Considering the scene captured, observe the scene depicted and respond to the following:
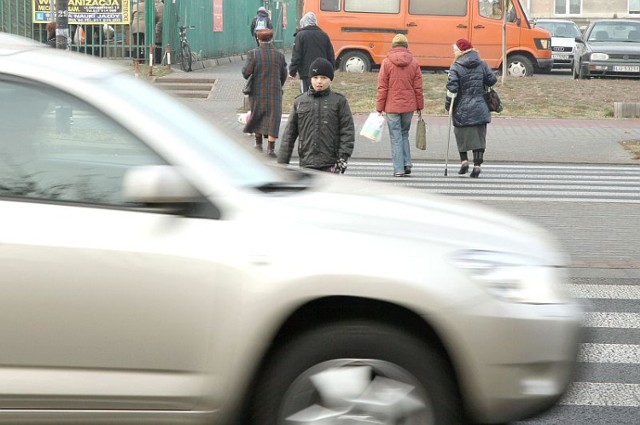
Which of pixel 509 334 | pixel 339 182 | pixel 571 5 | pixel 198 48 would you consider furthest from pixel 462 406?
pixel 571 5

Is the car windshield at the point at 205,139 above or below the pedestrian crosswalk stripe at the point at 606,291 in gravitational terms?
above

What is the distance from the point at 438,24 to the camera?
2938 centimetres

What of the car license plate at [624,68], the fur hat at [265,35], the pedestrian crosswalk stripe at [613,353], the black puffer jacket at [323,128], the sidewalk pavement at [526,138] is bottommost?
the sidewalk pavement at [526,138]

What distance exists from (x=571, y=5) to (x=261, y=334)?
51.3 m

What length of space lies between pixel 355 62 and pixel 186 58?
3896 mm

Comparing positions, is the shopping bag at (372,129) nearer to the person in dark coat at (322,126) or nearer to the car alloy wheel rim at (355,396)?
the person in dark coat at (322,126)

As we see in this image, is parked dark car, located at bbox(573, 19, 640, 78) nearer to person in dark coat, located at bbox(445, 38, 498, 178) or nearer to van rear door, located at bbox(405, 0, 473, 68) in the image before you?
van rear door, located at bbox(405, 0, 473, 68)

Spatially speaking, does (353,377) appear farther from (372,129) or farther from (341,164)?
(372,129)

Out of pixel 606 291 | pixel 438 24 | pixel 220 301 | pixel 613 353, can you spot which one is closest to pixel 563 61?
pixel 438 24

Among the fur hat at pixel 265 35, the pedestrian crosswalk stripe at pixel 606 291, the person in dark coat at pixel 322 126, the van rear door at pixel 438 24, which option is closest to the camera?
the pedestrian crosswalk stripe at pixel 606 291

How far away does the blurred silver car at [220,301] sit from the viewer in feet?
13.8

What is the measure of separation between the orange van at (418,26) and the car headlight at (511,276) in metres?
24.9

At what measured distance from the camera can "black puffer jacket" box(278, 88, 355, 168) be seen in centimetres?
1034

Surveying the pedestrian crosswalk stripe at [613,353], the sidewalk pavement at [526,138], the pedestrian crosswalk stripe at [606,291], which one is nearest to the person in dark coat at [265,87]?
the sidewalk pavement at [526,138]
